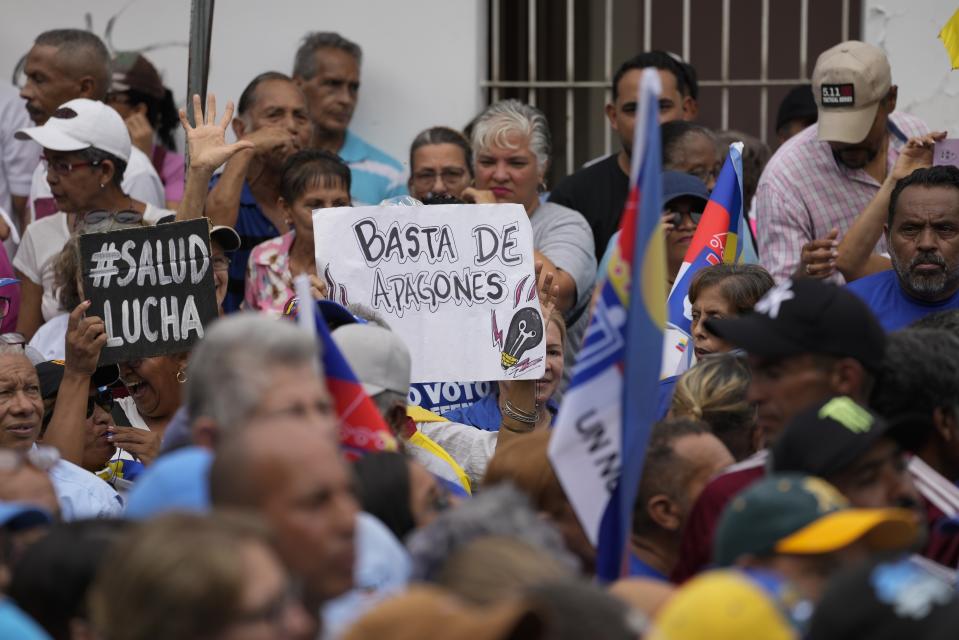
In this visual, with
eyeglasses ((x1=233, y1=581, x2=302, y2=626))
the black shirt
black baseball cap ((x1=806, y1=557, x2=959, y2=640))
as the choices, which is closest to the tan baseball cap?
the black shirt

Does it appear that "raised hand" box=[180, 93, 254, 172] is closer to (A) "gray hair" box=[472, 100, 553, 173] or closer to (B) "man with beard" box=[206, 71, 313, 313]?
(B) "man with beard" box=[206, 71, 313, 313]

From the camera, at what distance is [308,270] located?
22.4 ft

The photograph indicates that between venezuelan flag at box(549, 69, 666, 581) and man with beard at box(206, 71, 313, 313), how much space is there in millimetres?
3086

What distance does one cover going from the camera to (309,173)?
6953mm

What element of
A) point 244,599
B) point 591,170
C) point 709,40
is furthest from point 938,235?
point 244,599

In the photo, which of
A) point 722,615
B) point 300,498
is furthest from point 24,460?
point 722,615

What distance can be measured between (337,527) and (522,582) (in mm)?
375

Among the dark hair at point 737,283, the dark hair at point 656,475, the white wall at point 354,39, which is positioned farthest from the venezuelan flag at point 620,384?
the white wall at point 354,39

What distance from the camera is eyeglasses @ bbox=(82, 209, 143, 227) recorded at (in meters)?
6.50

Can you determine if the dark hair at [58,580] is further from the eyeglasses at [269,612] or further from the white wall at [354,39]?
the white wall at [354,39]

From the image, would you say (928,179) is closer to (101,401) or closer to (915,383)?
(915,383)

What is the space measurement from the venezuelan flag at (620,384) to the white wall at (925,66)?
17.2 feet

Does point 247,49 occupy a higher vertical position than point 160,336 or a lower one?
higher

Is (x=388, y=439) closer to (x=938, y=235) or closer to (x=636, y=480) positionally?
(x=636, y=480)
